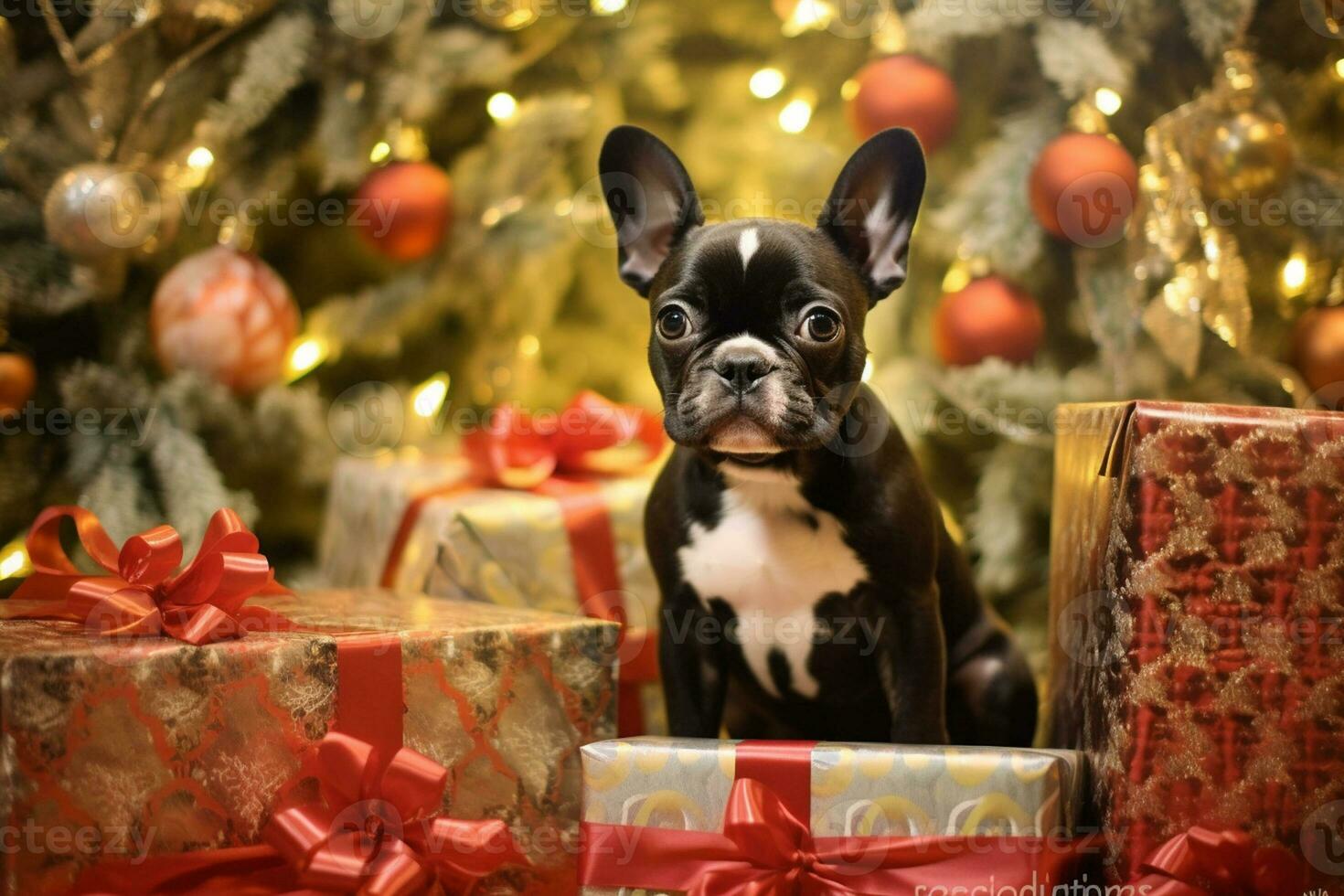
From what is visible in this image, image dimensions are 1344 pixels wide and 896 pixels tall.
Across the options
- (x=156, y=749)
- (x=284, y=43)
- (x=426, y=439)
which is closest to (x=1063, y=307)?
(x=426, y=439)

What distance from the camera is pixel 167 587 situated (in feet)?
5.31

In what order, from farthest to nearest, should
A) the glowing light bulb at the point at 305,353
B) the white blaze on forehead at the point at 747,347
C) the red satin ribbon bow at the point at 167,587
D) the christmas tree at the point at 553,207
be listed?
the glowing light bulb at the point at 305,353, the christmas tree at the point at 553,207, the white blaze on forehead at the point at 747,347, the red satin ribbon bow at the point at 167,587

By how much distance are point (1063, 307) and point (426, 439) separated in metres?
1.59

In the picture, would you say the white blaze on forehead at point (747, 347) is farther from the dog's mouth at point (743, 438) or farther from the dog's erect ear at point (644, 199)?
the dog's erect ear at point (644, 199)

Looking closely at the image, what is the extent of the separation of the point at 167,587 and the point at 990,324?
1.71 meters

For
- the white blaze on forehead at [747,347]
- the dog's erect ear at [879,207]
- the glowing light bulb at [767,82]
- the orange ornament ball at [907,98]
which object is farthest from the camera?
the glowing light bulb at [767,82]

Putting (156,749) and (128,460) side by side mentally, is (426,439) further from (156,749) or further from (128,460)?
(156,749)

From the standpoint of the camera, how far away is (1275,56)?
8.38ft

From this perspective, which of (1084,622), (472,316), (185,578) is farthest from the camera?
(472,316)

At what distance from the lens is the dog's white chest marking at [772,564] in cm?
181

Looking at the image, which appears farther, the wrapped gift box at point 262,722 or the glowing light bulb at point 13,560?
the glowing light bulb at point 13,560

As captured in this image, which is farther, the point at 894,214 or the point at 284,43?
the point at 284,43

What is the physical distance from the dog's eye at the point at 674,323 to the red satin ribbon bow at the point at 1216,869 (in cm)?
93

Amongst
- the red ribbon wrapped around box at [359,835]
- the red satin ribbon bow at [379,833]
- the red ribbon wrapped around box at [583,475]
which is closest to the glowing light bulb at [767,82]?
the red ribbon wrapped around box at [583,475]
